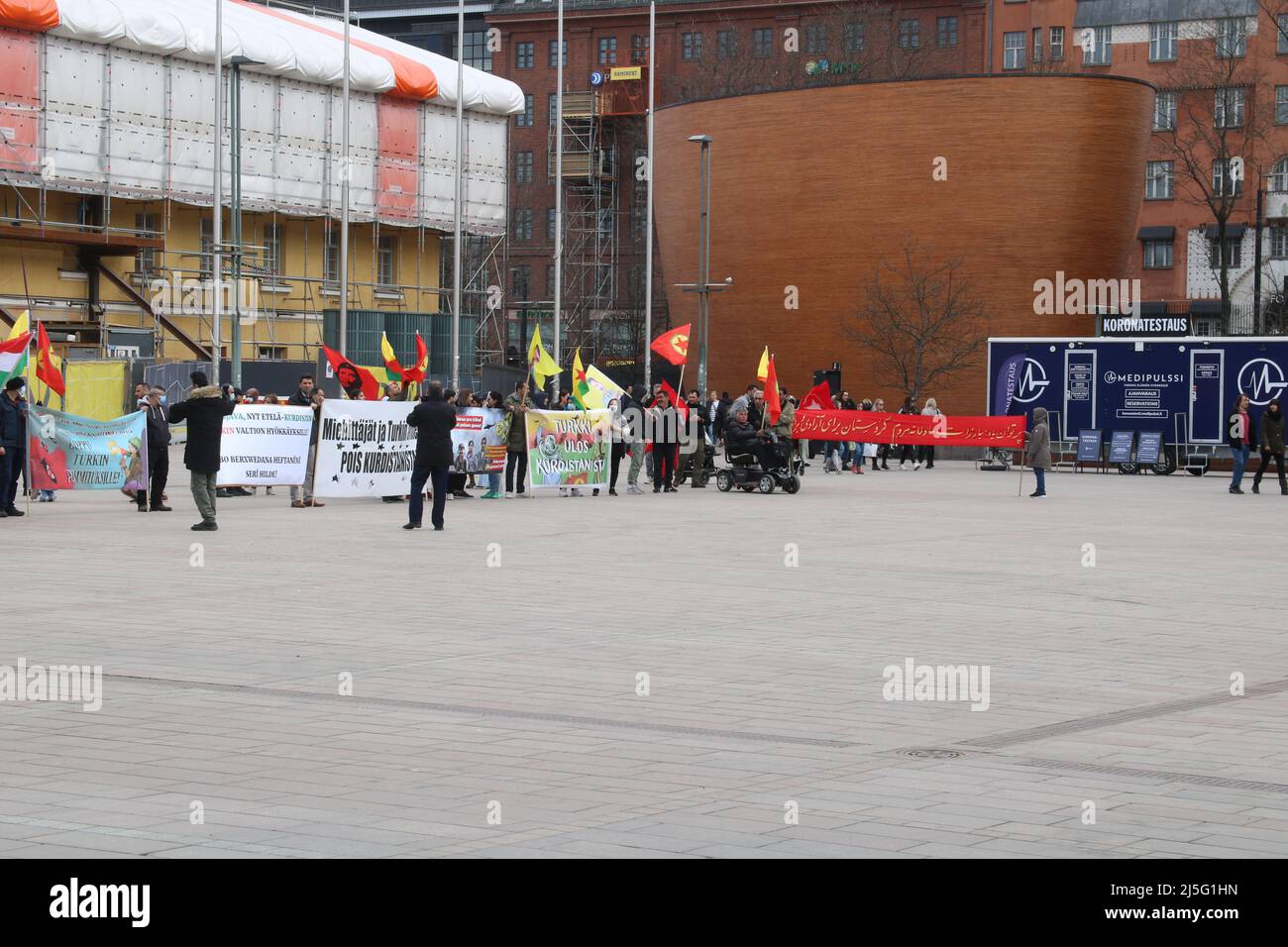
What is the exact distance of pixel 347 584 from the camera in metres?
15.6

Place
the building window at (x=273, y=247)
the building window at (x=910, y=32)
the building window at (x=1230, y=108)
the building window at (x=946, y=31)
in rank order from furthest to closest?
the building window at (x=946, y=31) → the building window at (x=910, y=32) → the building window at (x=1230, y=108) → the building window at (x=273, y=247)

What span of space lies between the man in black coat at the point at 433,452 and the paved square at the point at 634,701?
116 cm

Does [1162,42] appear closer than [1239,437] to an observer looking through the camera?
No

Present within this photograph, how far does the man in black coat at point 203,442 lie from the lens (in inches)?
821

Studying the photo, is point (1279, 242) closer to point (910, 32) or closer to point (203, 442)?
point (910, 32)

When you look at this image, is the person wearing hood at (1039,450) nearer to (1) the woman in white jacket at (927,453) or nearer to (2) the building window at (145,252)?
(1) the woman in white jacket at (927,453)

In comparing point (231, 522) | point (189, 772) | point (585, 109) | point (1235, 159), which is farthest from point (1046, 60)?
point (189, 772)

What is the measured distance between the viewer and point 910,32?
92938mm

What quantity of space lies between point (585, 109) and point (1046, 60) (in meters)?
25.1

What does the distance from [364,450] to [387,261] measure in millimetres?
43628

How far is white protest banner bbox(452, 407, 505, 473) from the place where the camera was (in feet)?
93.4

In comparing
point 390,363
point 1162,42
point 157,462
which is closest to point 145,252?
point 390,363

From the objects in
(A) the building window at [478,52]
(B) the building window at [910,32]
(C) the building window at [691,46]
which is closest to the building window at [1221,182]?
(B) the building window at [910,32]

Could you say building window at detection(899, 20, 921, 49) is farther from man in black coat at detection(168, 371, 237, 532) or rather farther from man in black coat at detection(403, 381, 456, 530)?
man in black coat at detection(168, 371, 237, 532)
